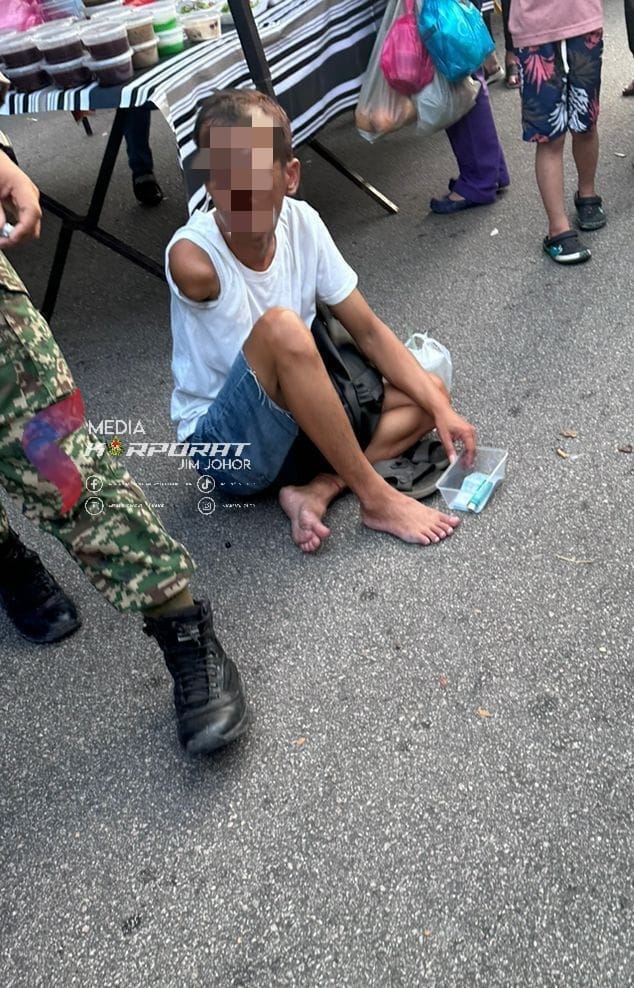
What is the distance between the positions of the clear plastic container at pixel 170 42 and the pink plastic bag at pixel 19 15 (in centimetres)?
53

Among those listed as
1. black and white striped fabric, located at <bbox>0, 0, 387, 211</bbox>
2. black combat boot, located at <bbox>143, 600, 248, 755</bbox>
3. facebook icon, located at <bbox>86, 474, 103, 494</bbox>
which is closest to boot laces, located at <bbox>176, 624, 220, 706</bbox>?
black combat boot, located at <bbox>143, 600, 248, 755</bbox>

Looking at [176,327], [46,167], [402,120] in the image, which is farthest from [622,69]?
[176,327]

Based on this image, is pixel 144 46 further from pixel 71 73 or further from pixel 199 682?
pixel 199 682

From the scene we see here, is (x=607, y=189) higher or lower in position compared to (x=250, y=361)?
lower

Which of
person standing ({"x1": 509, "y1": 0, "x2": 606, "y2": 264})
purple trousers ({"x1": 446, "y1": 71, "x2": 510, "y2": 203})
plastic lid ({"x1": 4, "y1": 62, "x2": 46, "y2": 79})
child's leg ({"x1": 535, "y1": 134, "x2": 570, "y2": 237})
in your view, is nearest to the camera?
person standing ({"x1": 509, "y1": 0, "x2": 606, "y2": 264})

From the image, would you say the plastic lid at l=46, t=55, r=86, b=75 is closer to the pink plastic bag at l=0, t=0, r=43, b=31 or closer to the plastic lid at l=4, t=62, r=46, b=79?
the plastic lid at l=4, t=62, r=46, b=79

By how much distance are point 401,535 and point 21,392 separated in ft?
3.16

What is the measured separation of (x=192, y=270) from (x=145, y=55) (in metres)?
1.32

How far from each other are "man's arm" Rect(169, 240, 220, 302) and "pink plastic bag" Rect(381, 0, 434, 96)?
1.73 meters

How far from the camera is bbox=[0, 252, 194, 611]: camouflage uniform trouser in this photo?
1.42 metres

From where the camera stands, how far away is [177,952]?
4.50 ft

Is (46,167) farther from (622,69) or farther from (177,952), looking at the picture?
(177,952)

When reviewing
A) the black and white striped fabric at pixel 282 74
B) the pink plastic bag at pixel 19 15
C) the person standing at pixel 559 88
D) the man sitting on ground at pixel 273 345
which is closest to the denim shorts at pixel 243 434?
the man sitting on ground at pixel 273 345

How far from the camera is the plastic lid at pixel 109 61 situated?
8.91 ft
